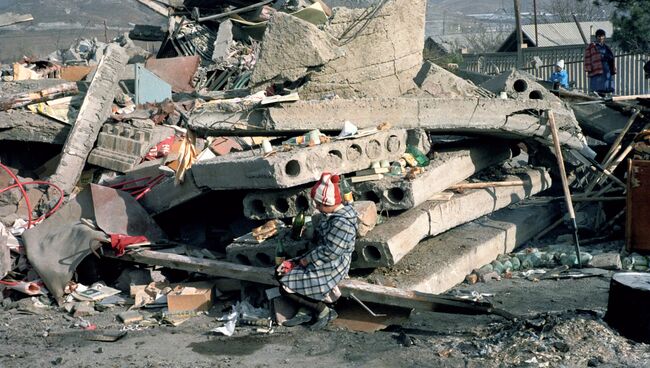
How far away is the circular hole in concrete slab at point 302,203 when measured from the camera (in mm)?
9148

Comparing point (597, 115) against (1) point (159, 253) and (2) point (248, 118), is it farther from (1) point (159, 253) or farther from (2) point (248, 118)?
(1) point (159, 253)

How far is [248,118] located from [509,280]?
3.35 metres

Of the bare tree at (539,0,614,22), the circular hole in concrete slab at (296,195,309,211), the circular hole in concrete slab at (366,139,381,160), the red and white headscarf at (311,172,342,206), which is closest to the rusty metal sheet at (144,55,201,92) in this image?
the circular hole in concrete slab at (366,139,381,160)

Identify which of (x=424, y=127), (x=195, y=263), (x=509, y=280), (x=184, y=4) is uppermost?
(x=184, y=4)

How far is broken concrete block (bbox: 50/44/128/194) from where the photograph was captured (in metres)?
12.6

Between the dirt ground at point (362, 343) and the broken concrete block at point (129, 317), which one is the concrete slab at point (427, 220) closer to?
the dirt ground at point (362, 343)

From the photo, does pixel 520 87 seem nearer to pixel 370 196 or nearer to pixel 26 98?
pixel 370 196

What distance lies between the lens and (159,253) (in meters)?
9.46

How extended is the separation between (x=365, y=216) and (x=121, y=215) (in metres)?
3.01

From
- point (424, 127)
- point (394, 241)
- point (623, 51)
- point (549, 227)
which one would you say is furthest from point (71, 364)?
point (623, 51)

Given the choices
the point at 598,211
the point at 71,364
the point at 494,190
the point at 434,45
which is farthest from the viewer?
the point at 434,45

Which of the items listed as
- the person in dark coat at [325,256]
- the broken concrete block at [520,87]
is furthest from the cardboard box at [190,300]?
the broken concrete block at [520,87]

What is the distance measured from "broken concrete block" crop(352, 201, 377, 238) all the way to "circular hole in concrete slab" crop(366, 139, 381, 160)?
81cm

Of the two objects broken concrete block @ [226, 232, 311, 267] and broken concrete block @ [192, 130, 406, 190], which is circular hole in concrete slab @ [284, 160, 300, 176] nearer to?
broken concrete block @ [192, 130, 406, 190]
